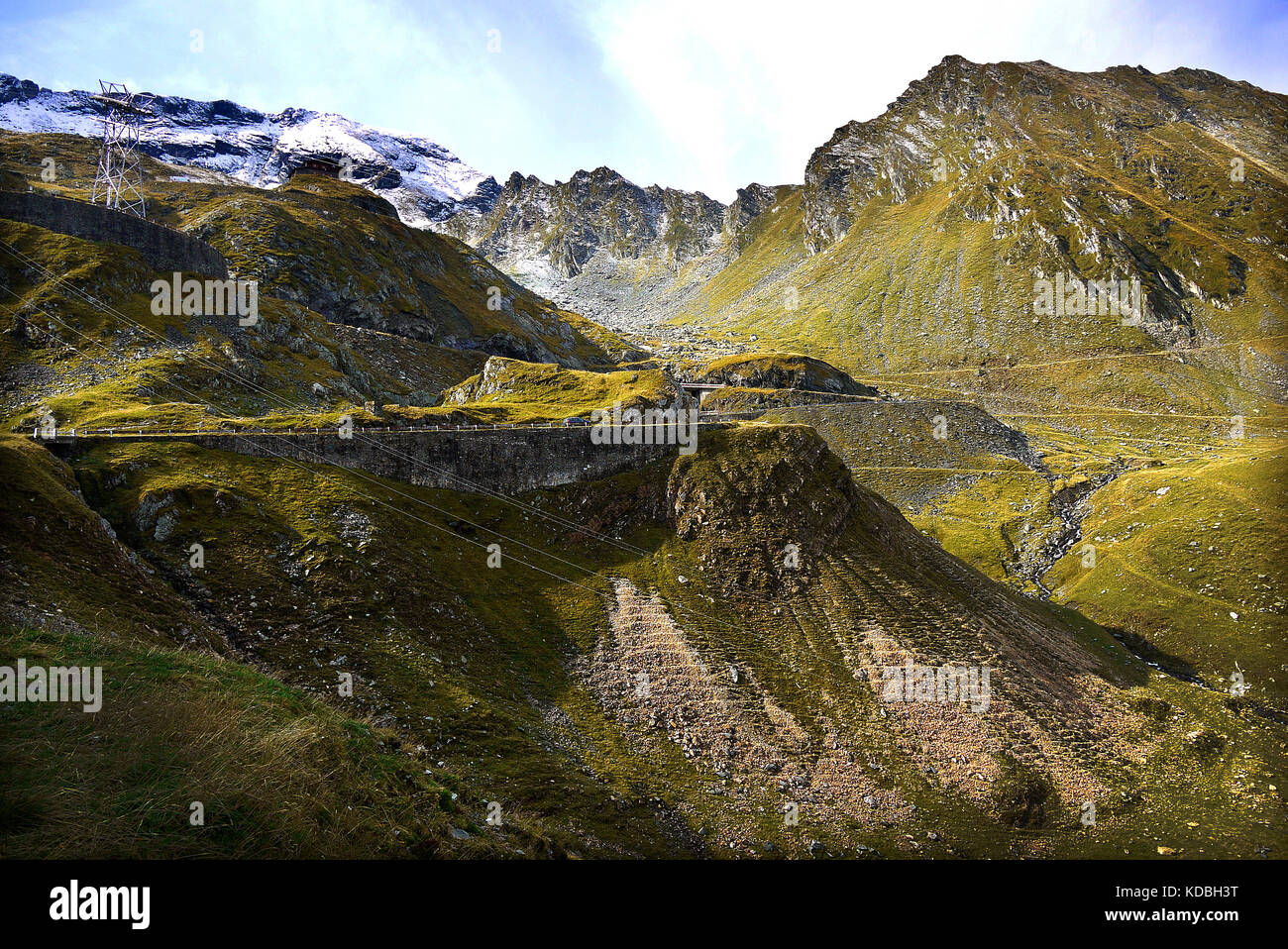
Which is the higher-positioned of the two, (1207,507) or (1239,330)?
(1239,330)

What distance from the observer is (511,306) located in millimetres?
175375

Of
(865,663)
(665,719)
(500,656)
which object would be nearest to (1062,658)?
(865,663)

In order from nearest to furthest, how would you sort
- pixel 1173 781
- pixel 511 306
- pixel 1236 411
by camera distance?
pixel 1173 781, pixel 1236 411, pixel 511 306

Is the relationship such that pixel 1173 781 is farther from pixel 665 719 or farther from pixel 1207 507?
pixel 1207 507

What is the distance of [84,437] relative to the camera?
120ft

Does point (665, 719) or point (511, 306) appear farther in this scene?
point (511, 306)

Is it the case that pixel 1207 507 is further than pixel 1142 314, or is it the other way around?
pixel 1142 314

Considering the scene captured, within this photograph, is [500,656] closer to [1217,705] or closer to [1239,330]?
[1217,705]

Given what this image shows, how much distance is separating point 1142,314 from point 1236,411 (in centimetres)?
5319

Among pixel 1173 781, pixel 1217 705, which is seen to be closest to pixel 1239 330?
pixel 1217 705
